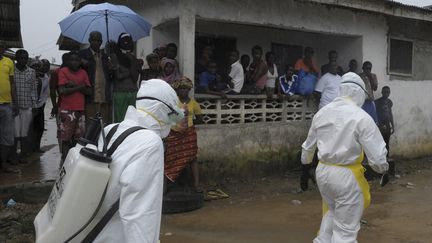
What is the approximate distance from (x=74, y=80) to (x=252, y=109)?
9.75 ft

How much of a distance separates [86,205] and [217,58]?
7303 mm

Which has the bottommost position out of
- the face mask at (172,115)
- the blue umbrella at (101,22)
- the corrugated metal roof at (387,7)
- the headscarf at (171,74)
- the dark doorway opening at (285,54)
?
the face mask at (172,115)

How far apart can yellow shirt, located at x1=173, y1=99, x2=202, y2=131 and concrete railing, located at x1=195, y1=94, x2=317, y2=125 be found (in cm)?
36

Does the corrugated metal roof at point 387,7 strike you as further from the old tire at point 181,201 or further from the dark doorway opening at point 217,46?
the old tire at point 181,201

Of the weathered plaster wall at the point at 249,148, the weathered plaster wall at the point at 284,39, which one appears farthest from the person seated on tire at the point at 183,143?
the weathered plaster wall at the point at 284,39

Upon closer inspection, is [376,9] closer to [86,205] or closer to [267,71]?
[267,71]

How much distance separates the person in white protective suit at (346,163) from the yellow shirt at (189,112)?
2.66m

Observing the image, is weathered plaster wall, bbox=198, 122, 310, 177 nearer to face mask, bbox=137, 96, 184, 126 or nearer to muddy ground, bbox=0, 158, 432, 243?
muddy ground, bbox=0, 158, 432, 243

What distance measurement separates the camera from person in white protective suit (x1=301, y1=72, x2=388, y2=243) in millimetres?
3910

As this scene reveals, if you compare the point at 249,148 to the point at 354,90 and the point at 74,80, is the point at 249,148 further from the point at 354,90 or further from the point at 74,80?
the point at 354,90

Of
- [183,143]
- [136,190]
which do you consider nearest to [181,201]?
[183,143]

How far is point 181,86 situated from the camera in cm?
650

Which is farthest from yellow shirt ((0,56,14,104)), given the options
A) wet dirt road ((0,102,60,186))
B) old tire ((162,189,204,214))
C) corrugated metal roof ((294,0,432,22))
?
corrugated metal roof ((294,0,432,22))

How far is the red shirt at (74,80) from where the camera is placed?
6074mm
